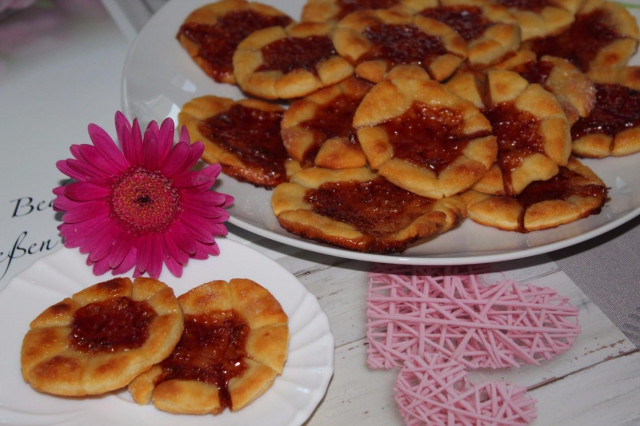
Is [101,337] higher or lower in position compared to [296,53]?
higher

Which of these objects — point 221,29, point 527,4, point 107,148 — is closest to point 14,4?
point 221,29

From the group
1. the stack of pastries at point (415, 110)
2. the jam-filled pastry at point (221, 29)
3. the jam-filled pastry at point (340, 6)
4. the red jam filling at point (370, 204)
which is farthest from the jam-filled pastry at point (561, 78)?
the jam-filled pastry at point (221, 29)

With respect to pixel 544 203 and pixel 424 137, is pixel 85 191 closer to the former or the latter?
pixel 424 137

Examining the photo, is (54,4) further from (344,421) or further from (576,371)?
(576,371)

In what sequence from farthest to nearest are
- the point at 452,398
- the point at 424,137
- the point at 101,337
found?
the point at 424,137 < the point at 452,398 < the point at 101,337

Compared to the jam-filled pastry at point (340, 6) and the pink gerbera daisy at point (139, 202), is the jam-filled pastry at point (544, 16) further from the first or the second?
the pink gerbera daisy at point (139, 202)

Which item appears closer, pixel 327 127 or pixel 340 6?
pixel 327 127

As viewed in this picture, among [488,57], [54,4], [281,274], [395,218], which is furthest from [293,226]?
[54,4]

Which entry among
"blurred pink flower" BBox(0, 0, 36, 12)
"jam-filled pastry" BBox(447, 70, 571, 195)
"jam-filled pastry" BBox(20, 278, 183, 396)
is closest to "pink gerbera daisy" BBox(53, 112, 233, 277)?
"jam-filled pastry" BBox(20, 278, 183, 396)

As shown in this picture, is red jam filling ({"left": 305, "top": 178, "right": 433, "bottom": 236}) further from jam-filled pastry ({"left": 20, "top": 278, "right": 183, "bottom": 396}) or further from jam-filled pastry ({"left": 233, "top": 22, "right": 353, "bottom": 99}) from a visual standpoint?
jam-filled pastry ({"left": 20, "top": 278, "right": 183, "bottom": 396})
